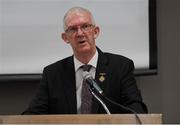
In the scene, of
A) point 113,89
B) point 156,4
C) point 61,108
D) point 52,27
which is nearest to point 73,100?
point 61,108

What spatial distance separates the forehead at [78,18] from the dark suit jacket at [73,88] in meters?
0.23

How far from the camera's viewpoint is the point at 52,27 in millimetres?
2607

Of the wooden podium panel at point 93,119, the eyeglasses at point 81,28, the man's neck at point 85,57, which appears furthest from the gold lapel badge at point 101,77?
the wooden podium panel at point 93,119

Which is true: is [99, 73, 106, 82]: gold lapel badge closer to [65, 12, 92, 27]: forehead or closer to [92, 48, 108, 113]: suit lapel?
[92, 48, 108, 113]: suit lapel

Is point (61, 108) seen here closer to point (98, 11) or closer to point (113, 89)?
point (113, 89)

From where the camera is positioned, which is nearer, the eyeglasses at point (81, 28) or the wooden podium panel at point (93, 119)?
the wooden podium panel at point (93, 119)

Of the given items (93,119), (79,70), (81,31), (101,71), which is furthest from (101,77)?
(93,119)

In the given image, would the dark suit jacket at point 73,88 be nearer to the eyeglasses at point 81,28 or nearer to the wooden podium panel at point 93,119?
the eyeglasses at point 81,28

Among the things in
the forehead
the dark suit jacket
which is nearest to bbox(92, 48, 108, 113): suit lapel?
the dark suit jacket

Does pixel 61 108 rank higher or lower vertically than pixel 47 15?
lower

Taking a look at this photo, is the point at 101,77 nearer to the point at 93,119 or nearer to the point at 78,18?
the point at 78,18

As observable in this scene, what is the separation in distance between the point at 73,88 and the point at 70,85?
2cm

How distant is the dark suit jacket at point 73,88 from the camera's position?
179 cm

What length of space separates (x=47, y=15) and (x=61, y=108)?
98cm
